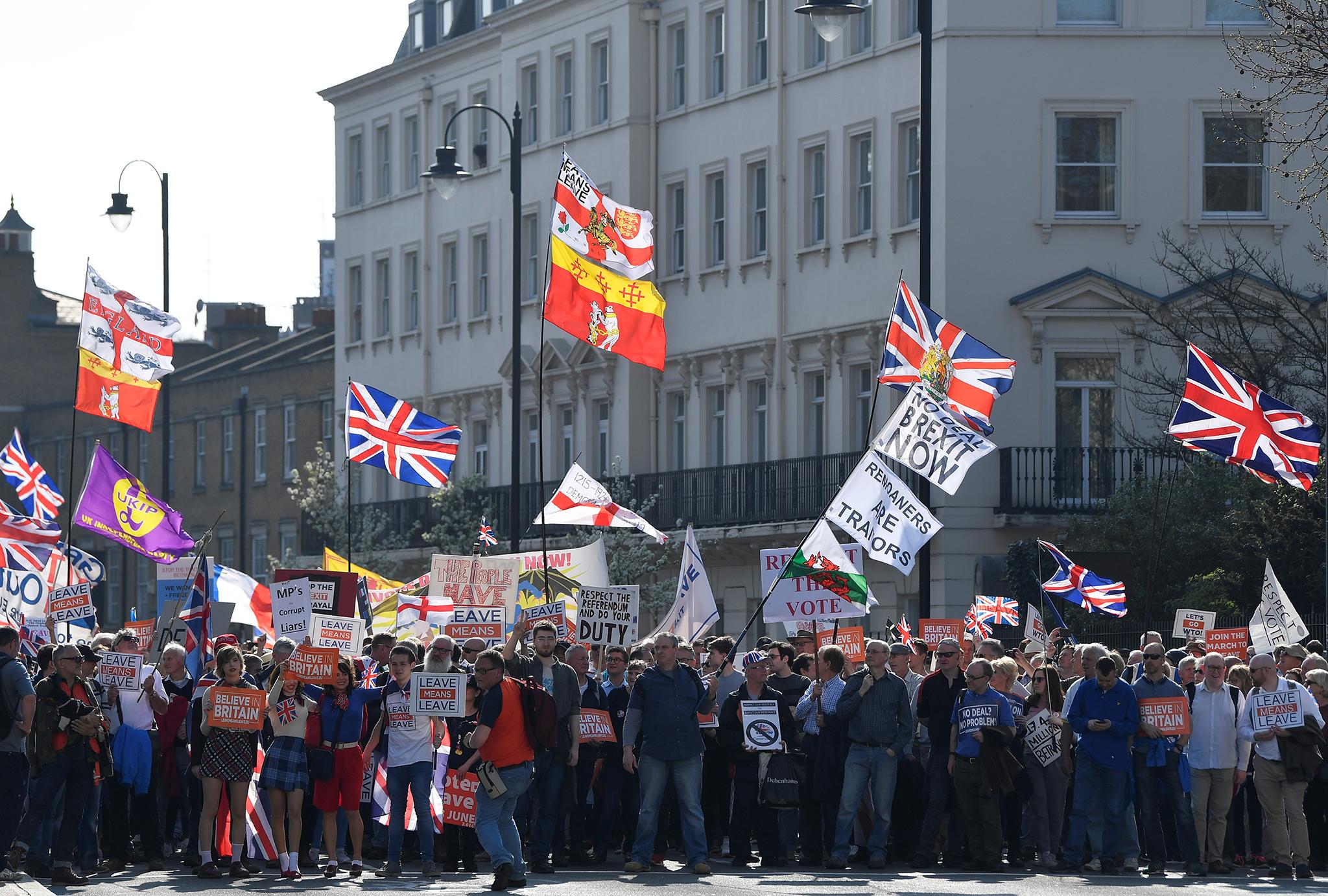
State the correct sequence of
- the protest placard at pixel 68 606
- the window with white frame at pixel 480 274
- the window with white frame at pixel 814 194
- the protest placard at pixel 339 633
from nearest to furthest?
1. the protest placard at pixel 339 633
2. the protest placard at pixel 68 606
3. the window with white frame at pixel 814 194
4. the window with white frame at pixel 480 274

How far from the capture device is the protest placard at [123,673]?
70.2 ft

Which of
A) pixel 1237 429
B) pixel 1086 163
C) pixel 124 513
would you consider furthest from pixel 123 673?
pixel 1086 163

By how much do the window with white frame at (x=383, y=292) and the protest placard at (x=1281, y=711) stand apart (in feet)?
135

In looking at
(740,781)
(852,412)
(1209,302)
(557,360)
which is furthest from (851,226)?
(740,781)

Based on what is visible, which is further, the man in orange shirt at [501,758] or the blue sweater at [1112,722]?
the blue sweater at [1112,722]

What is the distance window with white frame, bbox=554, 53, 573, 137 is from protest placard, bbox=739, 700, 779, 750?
32617 millimetres

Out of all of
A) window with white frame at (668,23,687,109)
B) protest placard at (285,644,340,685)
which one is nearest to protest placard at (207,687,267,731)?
protest placard at (285,644,340,685)

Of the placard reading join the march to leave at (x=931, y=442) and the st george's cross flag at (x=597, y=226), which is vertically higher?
the st george's cross flag at (x=597, y=226)

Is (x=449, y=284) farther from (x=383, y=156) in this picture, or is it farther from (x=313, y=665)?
(x=313, y=665)

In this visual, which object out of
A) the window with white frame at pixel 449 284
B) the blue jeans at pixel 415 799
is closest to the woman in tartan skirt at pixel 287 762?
the blue jeans at pixel 415 799

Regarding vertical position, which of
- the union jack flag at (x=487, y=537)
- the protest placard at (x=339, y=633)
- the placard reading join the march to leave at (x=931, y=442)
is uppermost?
the placard reading join the march to leave at (x=931, y=442)

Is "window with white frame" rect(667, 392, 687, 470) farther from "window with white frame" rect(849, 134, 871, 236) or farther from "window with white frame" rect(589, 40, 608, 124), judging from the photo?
"window with white frame" rect(849, 134, 871, 236)

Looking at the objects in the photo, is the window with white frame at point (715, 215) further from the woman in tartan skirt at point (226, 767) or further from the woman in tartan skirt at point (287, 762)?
the woman in tartan skirt at point (226, 767)

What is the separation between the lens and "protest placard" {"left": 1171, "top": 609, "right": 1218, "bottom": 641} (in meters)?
26.5
